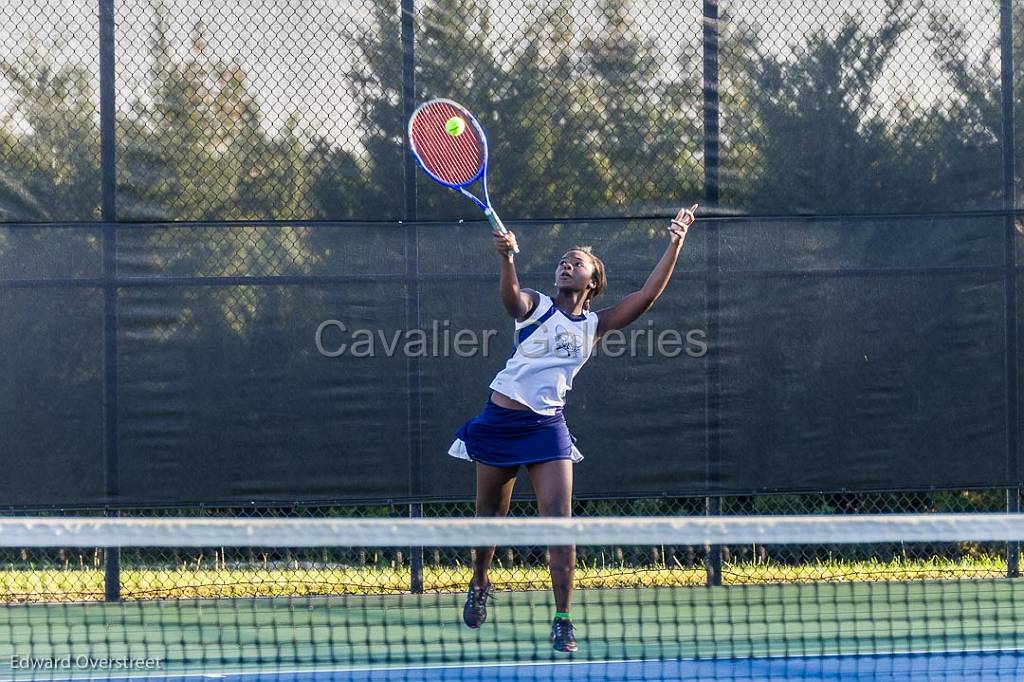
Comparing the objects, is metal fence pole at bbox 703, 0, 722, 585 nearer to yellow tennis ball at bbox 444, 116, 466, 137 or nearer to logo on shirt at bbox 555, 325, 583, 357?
logo on shirt at bbox 555, 325, 583, 357

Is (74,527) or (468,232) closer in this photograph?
(74,527)

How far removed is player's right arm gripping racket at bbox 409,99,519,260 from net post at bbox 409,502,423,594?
1535 mm

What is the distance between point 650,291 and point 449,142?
103 centimetres

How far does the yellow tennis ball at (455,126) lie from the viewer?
503 centimetres

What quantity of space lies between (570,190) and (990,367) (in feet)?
7.01

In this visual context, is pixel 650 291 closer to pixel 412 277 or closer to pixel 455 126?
pixel 455 126

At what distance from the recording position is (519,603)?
5.55 metres

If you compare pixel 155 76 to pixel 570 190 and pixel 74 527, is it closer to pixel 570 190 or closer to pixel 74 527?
pixel 570 190

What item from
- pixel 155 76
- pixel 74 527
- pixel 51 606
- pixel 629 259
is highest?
pixel 155 76

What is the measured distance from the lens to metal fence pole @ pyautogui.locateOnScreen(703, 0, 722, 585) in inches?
230

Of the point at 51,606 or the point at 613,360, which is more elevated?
the point at 613,360

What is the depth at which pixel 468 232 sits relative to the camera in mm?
5820

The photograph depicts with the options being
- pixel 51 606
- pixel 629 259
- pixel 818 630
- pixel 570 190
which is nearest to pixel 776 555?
pixel 818 630

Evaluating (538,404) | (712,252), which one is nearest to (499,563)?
(538,404)
